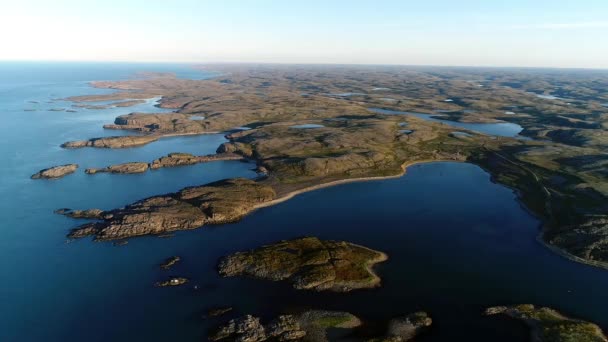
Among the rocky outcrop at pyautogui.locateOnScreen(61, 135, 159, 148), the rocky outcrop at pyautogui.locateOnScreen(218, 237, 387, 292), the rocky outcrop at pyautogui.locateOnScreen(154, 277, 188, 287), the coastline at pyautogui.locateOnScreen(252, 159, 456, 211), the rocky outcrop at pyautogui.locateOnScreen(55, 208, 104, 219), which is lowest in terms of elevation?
the rocky outcrop at pyautogui.locateOnScreen(154, 277, 188, 287)

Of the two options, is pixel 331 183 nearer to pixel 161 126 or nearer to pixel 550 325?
pixel 550 325

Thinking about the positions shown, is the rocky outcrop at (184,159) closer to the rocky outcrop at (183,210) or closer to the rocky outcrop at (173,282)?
the rocky outcrop at (183,210)

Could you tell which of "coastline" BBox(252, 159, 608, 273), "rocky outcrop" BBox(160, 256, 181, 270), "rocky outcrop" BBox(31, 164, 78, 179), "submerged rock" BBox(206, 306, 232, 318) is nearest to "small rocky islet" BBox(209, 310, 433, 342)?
"submerged rock" BBox(206, 306, 232, 318)

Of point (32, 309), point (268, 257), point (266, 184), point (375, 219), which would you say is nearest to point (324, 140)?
point (266, 184)

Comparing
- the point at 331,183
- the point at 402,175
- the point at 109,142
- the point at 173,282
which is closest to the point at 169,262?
the point at 173,282

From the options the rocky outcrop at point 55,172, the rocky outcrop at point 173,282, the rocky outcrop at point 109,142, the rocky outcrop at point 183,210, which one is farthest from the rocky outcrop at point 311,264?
the rocky outcrop at point 109,142

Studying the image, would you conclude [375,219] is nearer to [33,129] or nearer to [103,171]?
[103,171]

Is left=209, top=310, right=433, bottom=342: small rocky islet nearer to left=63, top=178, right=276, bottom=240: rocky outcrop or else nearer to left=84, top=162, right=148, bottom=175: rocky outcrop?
left=63, top=178, right=276, bottom=240: rocky outcrop
